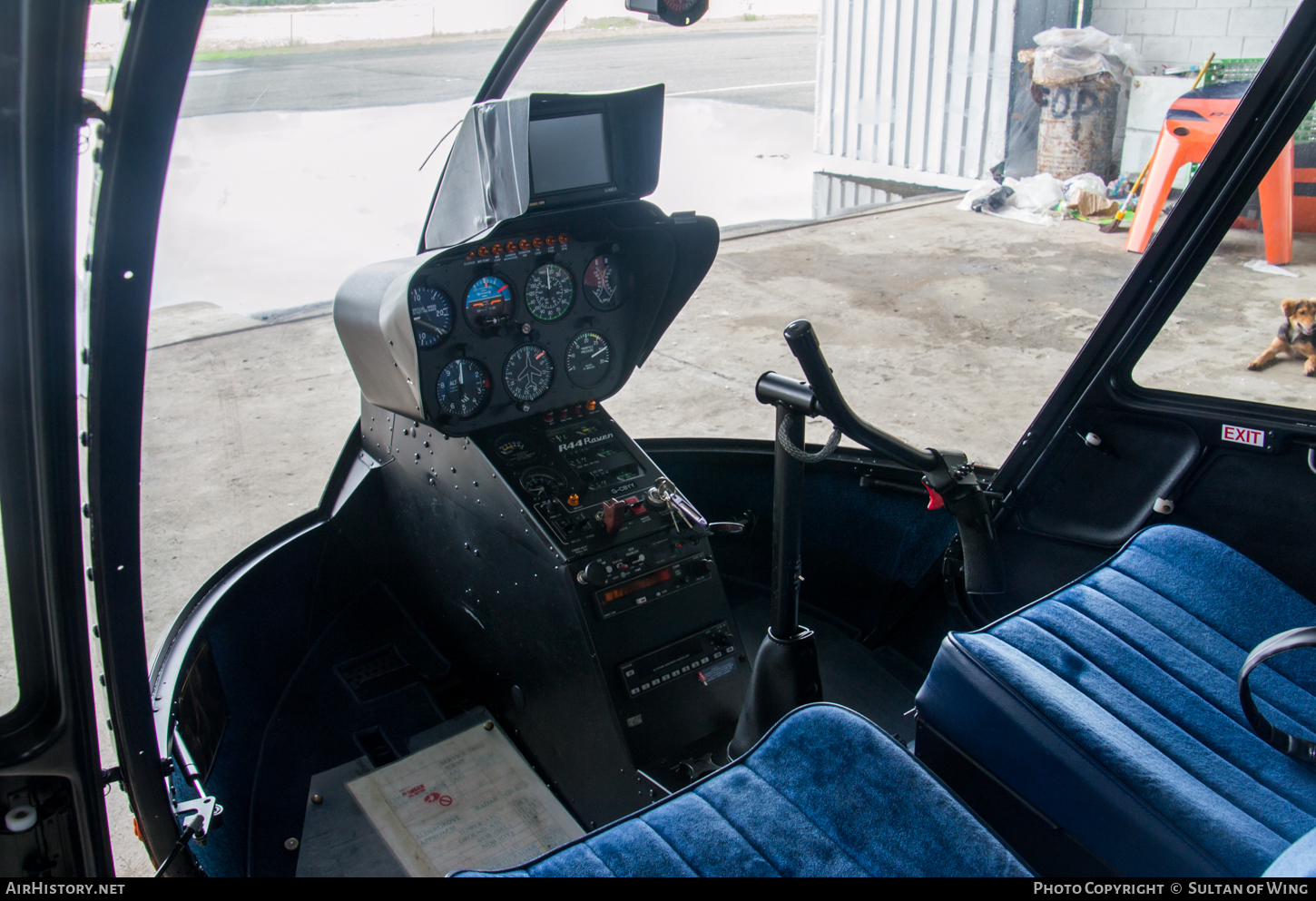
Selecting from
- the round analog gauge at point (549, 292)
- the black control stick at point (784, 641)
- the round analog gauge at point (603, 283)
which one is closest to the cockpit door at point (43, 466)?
the black control stick at point (784, 641)

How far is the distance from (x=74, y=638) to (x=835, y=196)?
25.8 ft

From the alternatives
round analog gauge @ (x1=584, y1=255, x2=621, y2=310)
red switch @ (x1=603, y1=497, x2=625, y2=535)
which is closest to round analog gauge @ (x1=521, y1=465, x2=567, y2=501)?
red switch @ (x1=603, y1=497, x2=625, y2=535)

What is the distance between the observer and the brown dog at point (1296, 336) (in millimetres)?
3061

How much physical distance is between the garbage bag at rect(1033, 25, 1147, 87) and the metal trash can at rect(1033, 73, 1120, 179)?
63 millimetres

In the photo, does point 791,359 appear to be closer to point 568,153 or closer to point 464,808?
point 568,153

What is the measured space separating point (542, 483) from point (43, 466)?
99cm

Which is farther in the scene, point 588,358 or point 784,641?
point 588,358

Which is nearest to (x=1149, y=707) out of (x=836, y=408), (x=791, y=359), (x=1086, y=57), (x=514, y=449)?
(x=836, y=408)

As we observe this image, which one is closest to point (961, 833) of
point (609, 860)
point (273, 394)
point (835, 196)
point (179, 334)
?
point (609, 860)

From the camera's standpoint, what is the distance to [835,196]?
8242 mm

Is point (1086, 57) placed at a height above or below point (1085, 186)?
above

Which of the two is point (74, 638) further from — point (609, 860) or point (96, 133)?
point (609, 860)

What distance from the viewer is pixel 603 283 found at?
206cm

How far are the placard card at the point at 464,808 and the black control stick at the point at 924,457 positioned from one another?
36.5 inches
